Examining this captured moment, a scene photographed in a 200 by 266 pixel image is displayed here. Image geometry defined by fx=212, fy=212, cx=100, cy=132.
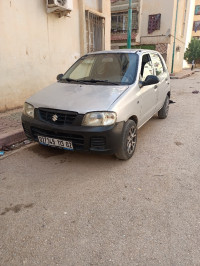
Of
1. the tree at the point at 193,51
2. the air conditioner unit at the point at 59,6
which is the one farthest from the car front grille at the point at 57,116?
the tree at the point at 193,51

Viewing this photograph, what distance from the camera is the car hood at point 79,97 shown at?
2885 mm

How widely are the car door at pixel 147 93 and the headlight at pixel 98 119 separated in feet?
3.37

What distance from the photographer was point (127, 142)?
10.7 feet

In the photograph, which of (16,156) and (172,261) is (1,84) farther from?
(172,261)

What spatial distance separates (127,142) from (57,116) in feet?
3.68

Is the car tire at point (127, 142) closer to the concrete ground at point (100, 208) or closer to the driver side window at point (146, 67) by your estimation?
the concrete ground at point (100, 208)

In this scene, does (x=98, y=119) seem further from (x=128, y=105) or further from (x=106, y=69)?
(x=106, y=69)

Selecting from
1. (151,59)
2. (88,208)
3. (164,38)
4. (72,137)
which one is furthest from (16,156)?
(164,38)

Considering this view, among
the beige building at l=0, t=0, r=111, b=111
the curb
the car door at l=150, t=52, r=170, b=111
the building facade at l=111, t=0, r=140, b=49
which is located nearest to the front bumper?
the curb

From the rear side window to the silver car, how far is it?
45 cm

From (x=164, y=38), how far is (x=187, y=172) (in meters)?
21.5

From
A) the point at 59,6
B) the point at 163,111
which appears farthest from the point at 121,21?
the point at 163,111

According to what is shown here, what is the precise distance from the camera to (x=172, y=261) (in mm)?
Answer: 1752

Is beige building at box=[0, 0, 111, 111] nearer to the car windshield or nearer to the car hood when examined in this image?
the car windshield
